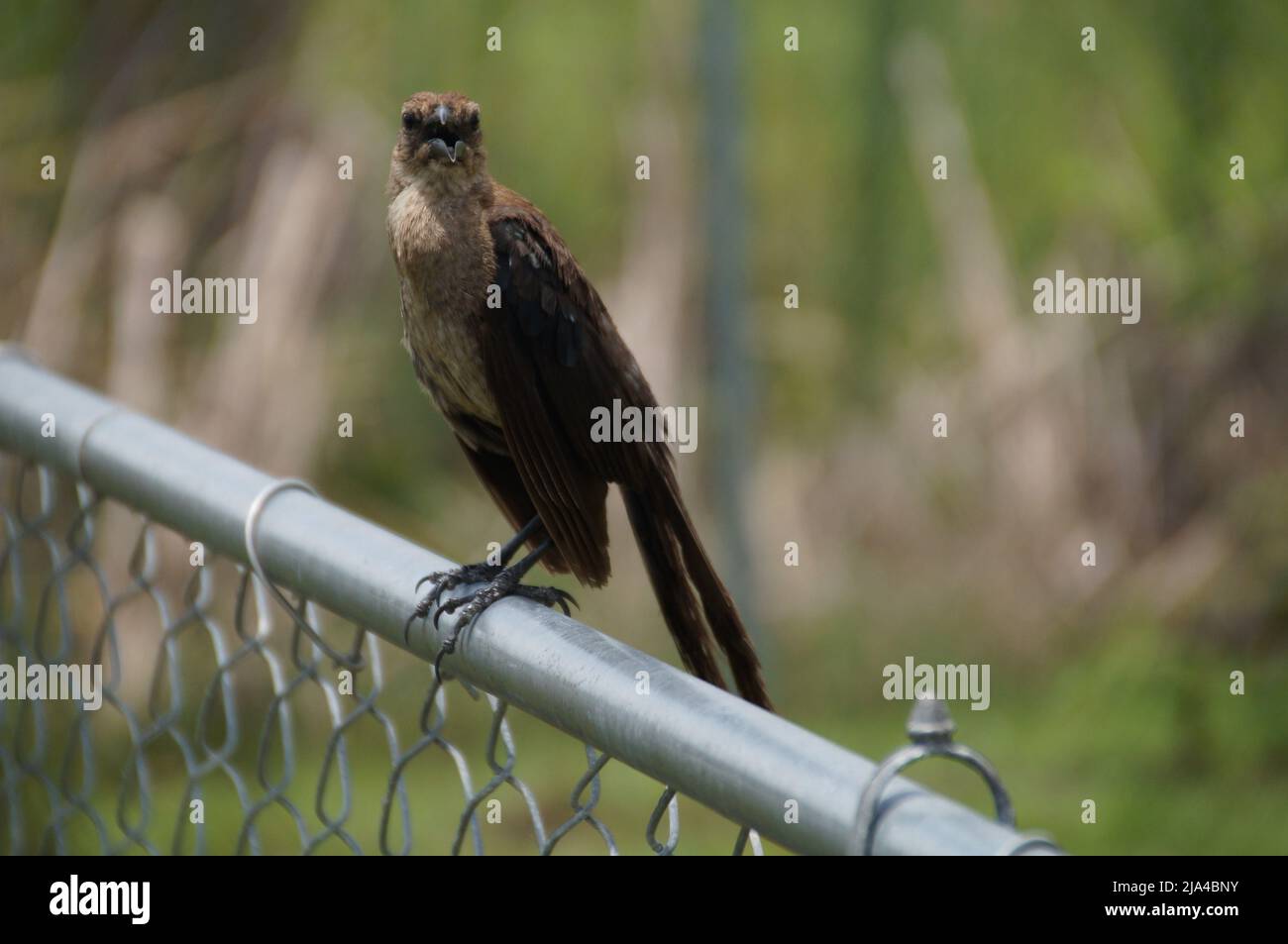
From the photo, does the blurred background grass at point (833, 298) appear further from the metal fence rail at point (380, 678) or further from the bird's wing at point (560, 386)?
the metal fence rail at point (380, 678)

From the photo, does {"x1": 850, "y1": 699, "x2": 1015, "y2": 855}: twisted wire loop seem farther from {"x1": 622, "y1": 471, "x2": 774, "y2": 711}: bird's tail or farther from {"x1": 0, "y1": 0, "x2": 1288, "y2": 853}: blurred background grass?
{"x1": 0, "y1": 0, "x2": 1288, "y2": 853}: blurred background grass

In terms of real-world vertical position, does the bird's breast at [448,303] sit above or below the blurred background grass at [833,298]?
below

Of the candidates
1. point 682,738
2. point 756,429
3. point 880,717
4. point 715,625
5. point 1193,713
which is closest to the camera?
point 682,738

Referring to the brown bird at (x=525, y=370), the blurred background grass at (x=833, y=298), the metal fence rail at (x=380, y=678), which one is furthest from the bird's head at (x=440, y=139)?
the blurred background grass at (x=833, y=298)

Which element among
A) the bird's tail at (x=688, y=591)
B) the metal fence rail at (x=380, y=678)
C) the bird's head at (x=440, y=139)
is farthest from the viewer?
the bird's head at (x=440, y=139)

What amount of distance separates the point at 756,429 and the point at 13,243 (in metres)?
2.83

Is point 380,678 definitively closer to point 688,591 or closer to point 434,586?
point 434,586

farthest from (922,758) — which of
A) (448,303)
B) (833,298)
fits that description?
(833,298)

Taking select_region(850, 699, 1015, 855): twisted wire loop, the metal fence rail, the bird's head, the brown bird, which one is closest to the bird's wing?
the brown bird

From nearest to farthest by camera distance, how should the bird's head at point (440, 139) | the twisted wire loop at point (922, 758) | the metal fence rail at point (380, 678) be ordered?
1. the twisted wire loop at point (922, 758)
2. the metal fence rail at point (380, 678)
3. the bird's head at point (440, 139)

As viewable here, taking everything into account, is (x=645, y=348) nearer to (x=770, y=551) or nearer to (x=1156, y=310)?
(x=770, y=551)

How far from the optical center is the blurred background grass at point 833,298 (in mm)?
6012
